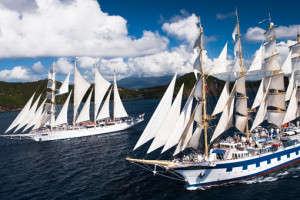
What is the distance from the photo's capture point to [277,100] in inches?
1501

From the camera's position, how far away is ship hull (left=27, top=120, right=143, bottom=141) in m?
62.8

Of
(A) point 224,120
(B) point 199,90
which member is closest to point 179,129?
(B) point 199,90

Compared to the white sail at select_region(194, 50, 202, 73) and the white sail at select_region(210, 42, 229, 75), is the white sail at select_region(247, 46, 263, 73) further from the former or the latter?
the white sail at select_region(194, 50, 202, 73)

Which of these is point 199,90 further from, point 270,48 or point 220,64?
point 270,48

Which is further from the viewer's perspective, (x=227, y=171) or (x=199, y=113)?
(x=199, y=113)

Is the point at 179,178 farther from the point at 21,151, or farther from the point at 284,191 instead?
the point at 21,151

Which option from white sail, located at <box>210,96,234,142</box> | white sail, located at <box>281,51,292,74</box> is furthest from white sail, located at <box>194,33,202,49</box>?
white sail, located at <box>281,51,292,74</box>

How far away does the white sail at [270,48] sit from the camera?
38562 millimetres

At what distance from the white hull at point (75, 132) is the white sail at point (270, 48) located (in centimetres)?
4608

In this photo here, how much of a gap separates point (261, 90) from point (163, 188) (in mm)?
27021

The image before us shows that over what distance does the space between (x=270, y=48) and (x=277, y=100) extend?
932 cm

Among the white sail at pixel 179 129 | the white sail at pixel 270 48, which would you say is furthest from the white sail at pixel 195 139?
the white sail at pixel 270 48

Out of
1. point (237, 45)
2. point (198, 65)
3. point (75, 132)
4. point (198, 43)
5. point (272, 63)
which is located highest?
point (237, 45)

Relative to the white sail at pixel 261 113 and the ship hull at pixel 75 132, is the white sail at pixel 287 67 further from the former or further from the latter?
the ship hull at pixel 75 132
